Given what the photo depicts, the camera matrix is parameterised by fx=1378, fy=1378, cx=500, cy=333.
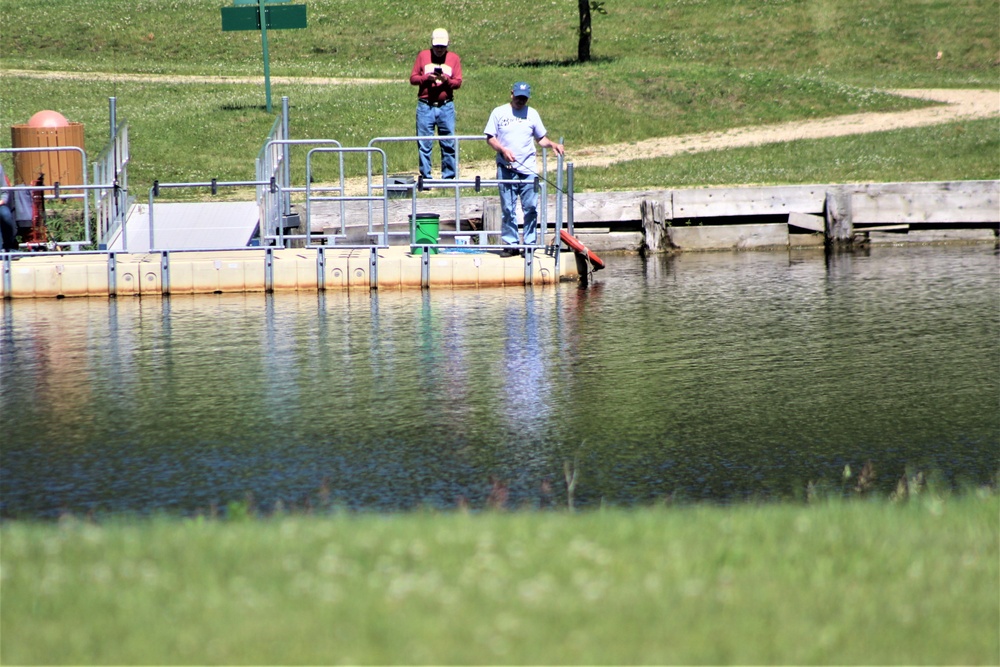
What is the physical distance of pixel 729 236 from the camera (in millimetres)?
20844

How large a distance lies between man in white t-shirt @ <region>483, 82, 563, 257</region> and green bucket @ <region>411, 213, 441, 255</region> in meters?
0.97

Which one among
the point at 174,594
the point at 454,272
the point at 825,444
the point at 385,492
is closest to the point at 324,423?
the point at 385,492

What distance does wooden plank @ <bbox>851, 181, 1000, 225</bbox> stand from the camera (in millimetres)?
21031

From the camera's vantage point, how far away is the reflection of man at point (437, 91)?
63.1ft

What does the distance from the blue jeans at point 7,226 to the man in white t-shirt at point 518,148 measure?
6.01m

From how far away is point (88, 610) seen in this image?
4977 millimetres

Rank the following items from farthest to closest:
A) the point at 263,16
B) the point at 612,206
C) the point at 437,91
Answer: the point at 263,16
the point at 612,206
the point at 437,91

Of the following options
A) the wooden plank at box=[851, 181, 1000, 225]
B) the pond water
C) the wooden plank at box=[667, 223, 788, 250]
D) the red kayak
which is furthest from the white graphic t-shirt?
the wooden plank at box=[851, 181, 1000, 225]

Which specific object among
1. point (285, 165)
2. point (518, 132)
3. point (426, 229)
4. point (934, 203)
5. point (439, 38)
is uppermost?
point (439, 38)

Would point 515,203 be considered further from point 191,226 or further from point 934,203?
point 934,203

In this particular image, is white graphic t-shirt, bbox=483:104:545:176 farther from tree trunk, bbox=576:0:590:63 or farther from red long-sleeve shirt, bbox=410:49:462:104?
tree trunk, bbox=576:0:590:63

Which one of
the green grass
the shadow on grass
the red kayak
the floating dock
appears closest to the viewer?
the green grass

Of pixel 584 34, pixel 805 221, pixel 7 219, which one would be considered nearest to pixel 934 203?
pixel 805 221

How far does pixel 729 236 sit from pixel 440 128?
15.3 feet
